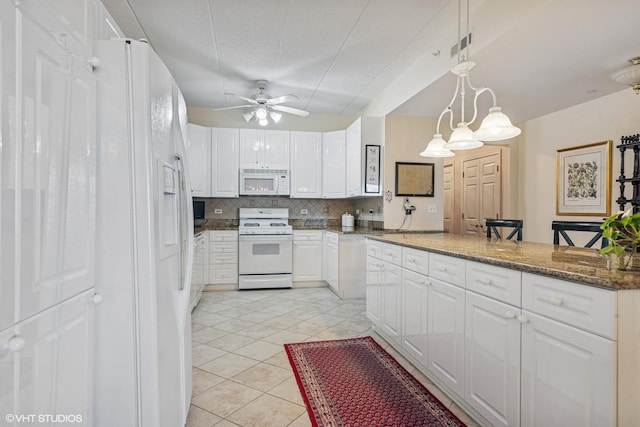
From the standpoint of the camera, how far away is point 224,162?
5.08 metres

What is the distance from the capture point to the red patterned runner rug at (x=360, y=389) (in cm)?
188

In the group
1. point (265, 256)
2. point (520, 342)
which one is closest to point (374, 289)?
point (520, 342)

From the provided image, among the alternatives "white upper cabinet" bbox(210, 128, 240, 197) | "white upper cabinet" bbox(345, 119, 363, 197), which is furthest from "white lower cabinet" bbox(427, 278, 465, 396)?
"white upper cabinet" bbox(210, 128, 240, 197)

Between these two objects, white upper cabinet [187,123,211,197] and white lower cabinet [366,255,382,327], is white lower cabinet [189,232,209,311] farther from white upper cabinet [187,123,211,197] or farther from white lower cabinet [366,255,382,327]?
white lower cabinet [366,255,382,327]

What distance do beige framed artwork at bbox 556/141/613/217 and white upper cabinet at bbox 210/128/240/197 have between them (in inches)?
172

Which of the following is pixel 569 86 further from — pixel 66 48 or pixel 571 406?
pixel 66 48

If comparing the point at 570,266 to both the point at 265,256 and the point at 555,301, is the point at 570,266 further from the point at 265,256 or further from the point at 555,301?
the point at 265,256

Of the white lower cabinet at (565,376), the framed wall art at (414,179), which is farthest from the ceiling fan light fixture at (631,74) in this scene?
the white lower cabinet at (565,376)

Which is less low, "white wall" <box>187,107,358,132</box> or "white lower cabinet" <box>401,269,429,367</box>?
"white wall" <box>187,107,358,132</box>

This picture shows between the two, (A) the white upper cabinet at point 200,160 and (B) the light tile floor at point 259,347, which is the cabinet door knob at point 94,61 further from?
(A) the white upper cabinet at point 200,160

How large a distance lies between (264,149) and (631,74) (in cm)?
421

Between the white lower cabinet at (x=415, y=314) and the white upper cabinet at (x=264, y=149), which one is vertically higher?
the white upper cabinet at (x=264, y=149)

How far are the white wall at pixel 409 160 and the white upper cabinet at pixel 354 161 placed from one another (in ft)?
1.12

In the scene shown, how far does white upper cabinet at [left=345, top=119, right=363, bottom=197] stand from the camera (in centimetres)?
446
